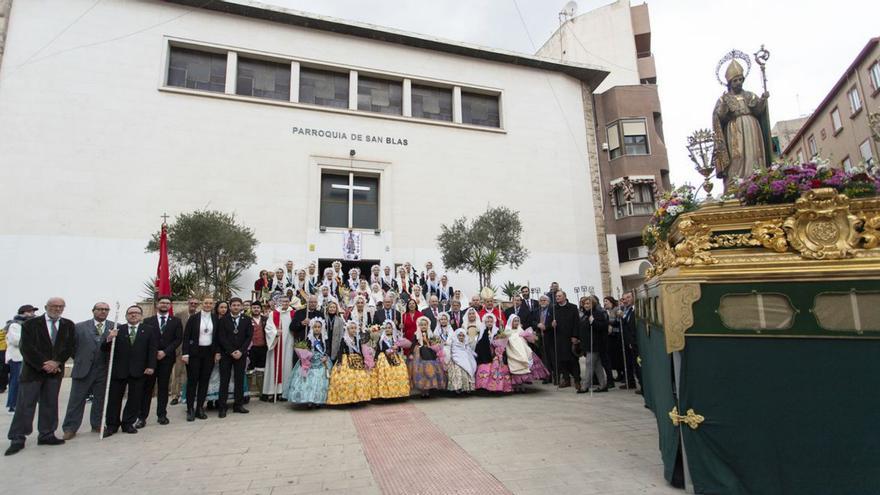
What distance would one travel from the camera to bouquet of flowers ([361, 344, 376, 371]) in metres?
7.74

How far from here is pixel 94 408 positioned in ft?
20.9

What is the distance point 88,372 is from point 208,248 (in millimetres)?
7234

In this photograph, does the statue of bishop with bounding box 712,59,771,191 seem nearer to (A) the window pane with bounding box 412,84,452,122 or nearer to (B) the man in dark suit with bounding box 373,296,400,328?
(B) the man in dark suit with bounding box 373,296,400,328

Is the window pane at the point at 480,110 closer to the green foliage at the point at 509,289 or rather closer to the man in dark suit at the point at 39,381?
the green foliage at the point at 509,289

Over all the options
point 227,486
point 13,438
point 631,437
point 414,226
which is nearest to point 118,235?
point 414,226

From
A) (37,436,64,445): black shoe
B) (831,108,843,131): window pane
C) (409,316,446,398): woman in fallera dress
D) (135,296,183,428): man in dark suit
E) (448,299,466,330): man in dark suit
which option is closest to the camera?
(37,436,64,445): black shoe

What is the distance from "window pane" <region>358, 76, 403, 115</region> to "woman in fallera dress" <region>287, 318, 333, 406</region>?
14359 mm

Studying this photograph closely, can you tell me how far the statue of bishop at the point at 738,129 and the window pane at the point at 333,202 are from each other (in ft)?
49.8

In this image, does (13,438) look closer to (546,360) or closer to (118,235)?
(546,360)

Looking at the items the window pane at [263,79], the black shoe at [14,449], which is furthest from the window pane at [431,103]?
the black shoe at [14,449]

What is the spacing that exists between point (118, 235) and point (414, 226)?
1074 cm

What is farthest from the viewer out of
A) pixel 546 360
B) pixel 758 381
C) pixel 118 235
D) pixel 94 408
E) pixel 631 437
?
pixel 118 235

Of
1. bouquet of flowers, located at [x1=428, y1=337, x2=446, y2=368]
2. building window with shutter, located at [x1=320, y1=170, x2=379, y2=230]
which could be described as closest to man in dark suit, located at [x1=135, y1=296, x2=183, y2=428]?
bouquet of flowers, located at [x1=428, y1=337, x2=446, y2=368]

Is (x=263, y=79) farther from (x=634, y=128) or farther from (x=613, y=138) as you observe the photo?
(x=634, y=128)
